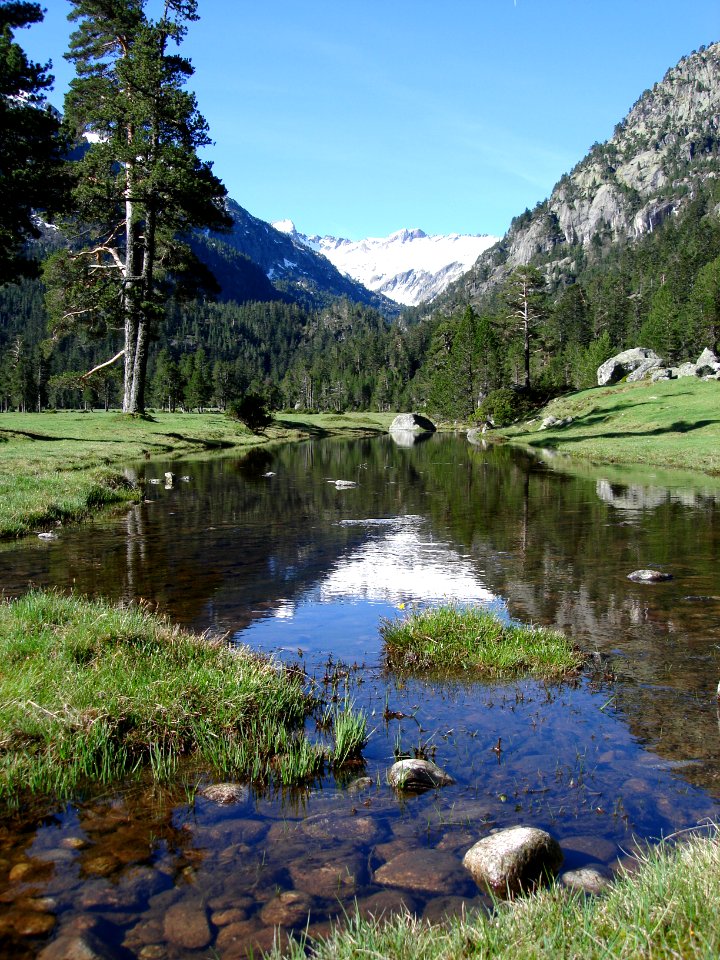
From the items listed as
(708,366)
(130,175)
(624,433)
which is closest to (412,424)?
(708,366)

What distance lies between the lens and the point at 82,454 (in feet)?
117

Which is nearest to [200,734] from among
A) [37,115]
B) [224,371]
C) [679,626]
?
[679,626]

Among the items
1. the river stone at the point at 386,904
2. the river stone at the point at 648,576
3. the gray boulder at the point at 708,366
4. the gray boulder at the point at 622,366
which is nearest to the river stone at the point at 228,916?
the river stone at the point at 386,904

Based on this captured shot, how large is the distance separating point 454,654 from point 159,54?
5196 centimetres

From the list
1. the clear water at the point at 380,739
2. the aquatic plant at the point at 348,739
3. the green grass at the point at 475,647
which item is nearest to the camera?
the clear water at the point at 380,739

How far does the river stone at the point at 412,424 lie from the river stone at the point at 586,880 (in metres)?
110

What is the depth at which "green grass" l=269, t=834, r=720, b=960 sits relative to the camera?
3557 mm

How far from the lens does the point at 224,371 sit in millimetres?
193250

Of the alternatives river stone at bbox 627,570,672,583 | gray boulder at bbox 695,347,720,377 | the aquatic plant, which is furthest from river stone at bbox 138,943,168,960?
gray boulder at bbox 695,347,720,377

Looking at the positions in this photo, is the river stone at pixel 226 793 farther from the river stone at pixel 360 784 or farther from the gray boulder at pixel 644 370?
the gray boulder at pixel 644 370

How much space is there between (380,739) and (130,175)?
44853mm

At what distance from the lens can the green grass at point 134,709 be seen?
6.62 metres

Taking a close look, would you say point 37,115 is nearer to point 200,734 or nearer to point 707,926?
point 200,734

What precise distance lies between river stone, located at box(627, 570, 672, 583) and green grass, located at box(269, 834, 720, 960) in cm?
1073
